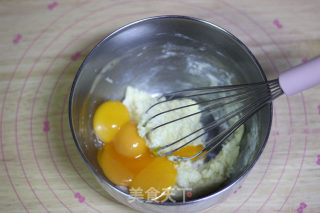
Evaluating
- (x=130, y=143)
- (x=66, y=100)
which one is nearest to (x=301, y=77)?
(x=130, y=143)

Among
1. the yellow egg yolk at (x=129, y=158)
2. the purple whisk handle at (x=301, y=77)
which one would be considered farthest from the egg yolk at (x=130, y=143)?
the purple whisk handle at (x=301, y=77)

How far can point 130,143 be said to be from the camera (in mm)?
1020

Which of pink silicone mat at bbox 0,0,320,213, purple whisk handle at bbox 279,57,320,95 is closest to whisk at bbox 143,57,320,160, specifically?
purple whisk handle at bbox 279,57,320,95

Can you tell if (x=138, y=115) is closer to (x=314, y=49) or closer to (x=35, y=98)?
(x=35, y=98)

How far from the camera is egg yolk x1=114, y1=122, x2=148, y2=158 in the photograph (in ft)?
3.35

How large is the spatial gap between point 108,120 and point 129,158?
6.0 inches

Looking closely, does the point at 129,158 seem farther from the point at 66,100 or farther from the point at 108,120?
the point at 66,100

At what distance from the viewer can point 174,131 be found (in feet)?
3.42

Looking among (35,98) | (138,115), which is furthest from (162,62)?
(35,98)

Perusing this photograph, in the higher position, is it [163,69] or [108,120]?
[163,69]

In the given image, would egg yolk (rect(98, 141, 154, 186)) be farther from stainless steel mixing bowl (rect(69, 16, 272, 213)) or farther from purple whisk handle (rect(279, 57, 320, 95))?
purple whisk handle (rect(279, 57, 320, 95))

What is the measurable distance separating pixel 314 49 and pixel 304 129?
325mm

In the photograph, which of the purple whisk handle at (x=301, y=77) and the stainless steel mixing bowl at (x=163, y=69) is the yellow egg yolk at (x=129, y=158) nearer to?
the stainless steel mixing bowl at (x=163, y=69)

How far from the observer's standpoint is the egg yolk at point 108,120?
1.05m
